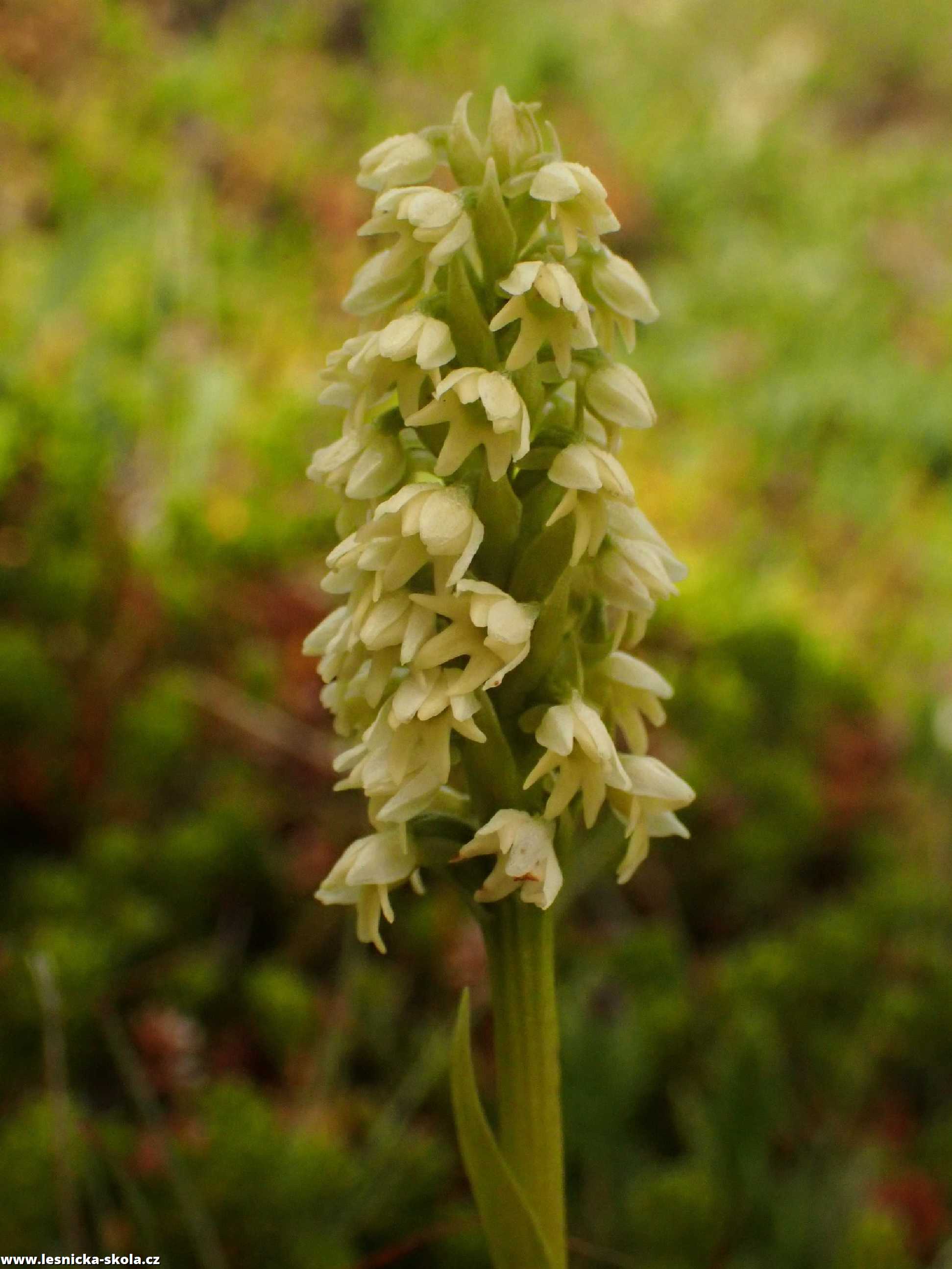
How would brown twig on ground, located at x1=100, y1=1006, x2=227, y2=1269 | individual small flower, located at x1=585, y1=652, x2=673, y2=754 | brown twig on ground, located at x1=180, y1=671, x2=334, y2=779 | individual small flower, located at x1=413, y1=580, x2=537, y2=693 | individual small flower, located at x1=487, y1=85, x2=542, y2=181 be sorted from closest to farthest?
individual small flower, located at x1=413, y1=580, x2=537, y2=693, individual small flower, located at x1=487, y1=85, x2=542, y2=181, individual small flower, located at x1=585, y1=652, x2=673, y2=754, brown twig on ground, located at x1=100, y1=1006, x2=227, y2=1269, brown twig on ground, located at x1=180, y1=671, x2=334, y2=779

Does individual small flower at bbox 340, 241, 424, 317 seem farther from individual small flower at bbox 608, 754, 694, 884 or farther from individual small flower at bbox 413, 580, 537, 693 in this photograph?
individual small flower at bbox 608, 754, 694, 884

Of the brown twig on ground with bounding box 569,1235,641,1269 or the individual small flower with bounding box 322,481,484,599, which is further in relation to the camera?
the brown twig on ground with bounding box 569,1235,641,1269

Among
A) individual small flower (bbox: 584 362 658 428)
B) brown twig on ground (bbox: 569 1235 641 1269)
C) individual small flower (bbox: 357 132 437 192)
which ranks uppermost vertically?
individual small flower (bbox: 357 132 437 192)

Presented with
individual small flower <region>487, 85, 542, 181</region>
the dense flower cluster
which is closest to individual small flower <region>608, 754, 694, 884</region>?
the dense flower cluster

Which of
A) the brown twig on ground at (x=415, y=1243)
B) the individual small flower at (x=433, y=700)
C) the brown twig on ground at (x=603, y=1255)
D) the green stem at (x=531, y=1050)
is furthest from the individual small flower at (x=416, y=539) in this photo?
the brown twig on ground at (x=603, y=1255)

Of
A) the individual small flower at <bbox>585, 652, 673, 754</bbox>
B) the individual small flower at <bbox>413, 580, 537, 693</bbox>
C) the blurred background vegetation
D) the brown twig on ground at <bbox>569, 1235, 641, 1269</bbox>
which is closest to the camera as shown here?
the individual small flower at <bbox>413, 580, 537, 693</bbox>

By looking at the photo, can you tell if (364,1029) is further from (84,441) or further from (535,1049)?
(84,441)

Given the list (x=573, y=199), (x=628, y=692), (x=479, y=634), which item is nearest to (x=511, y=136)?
(x=573, y=199)
